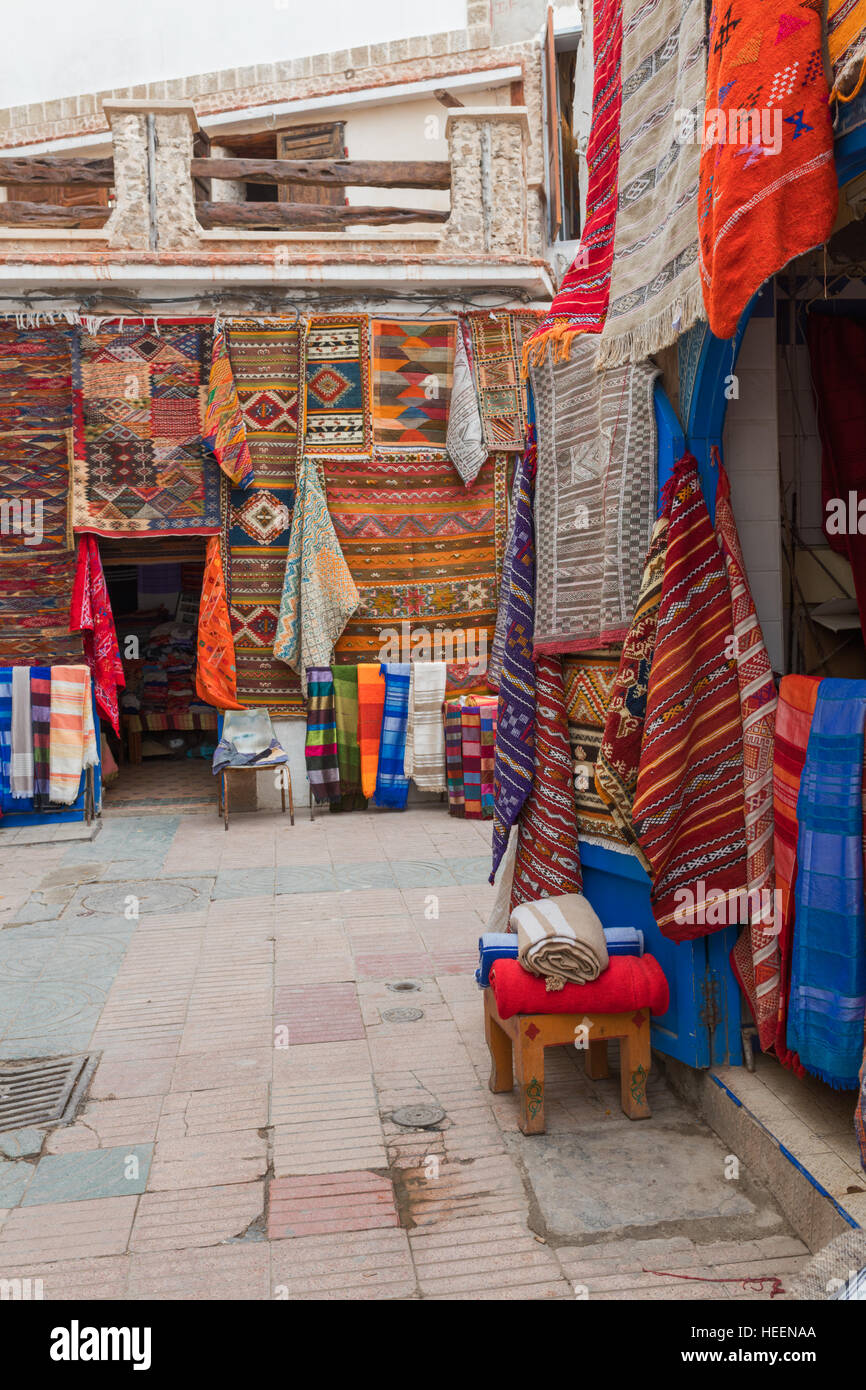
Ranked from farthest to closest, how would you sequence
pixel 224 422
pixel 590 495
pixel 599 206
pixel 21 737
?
pixel 224 422 → pixel 21 737 → pixel 599 206 → pixel 590 495

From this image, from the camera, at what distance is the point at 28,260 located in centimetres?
970

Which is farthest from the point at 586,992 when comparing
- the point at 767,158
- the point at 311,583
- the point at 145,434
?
the point at 145,434

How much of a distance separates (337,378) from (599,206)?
5.90 m

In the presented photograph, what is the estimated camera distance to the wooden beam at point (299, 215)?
33.5ft

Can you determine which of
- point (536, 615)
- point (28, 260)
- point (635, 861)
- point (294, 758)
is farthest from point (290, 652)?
point (635, 861)

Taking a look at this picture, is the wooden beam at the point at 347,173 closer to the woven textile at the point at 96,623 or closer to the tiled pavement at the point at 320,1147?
the woven textile at the point at 96,623

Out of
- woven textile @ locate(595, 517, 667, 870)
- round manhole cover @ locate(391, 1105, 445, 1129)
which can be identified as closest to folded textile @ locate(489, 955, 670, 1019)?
woven textile @ locate(595, 517, 667, 870)

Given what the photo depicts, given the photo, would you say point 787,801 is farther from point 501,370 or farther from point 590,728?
point 501,370

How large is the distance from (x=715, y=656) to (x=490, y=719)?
19.4 feet

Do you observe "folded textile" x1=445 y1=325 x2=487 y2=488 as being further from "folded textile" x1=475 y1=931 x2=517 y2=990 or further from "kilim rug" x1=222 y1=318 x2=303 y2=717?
"folded textile" x1=475 y1=931 x2=517 y2=990

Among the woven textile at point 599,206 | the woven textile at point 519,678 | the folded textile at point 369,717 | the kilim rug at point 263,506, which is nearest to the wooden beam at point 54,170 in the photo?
the kilim rug at point 263,506

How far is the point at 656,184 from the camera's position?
389cm

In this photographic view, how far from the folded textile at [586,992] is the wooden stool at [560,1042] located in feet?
0.14

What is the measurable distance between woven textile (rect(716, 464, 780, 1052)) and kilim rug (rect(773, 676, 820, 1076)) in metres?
0.03
